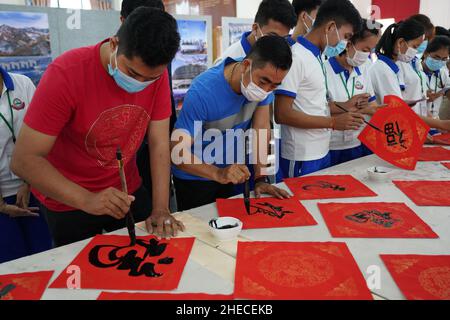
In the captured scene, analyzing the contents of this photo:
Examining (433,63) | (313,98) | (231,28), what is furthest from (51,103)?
(433,63)

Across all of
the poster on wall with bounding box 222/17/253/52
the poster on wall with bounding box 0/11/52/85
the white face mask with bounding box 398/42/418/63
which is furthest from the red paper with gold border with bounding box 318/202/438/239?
the poster on wall with bounding box 222/17/253/52

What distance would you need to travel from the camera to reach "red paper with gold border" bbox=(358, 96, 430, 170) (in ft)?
6.12

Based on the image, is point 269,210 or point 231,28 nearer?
point 269,210

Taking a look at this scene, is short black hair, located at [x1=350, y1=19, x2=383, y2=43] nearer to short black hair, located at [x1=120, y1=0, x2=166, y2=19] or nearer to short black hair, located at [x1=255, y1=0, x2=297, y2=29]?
short black hair, located at [x1=255, y1=0, x2=297, y2=29]

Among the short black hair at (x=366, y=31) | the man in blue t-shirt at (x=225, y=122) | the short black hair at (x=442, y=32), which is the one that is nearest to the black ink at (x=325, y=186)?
the man in blue t-shirt at (x=225, y=122)

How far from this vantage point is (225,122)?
61.2 inches

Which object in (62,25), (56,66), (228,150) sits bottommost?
(228,150)

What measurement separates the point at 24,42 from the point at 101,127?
56.1 inches

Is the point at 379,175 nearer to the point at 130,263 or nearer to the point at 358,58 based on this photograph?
the point at 358,58

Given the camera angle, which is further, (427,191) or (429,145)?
(429,145)
